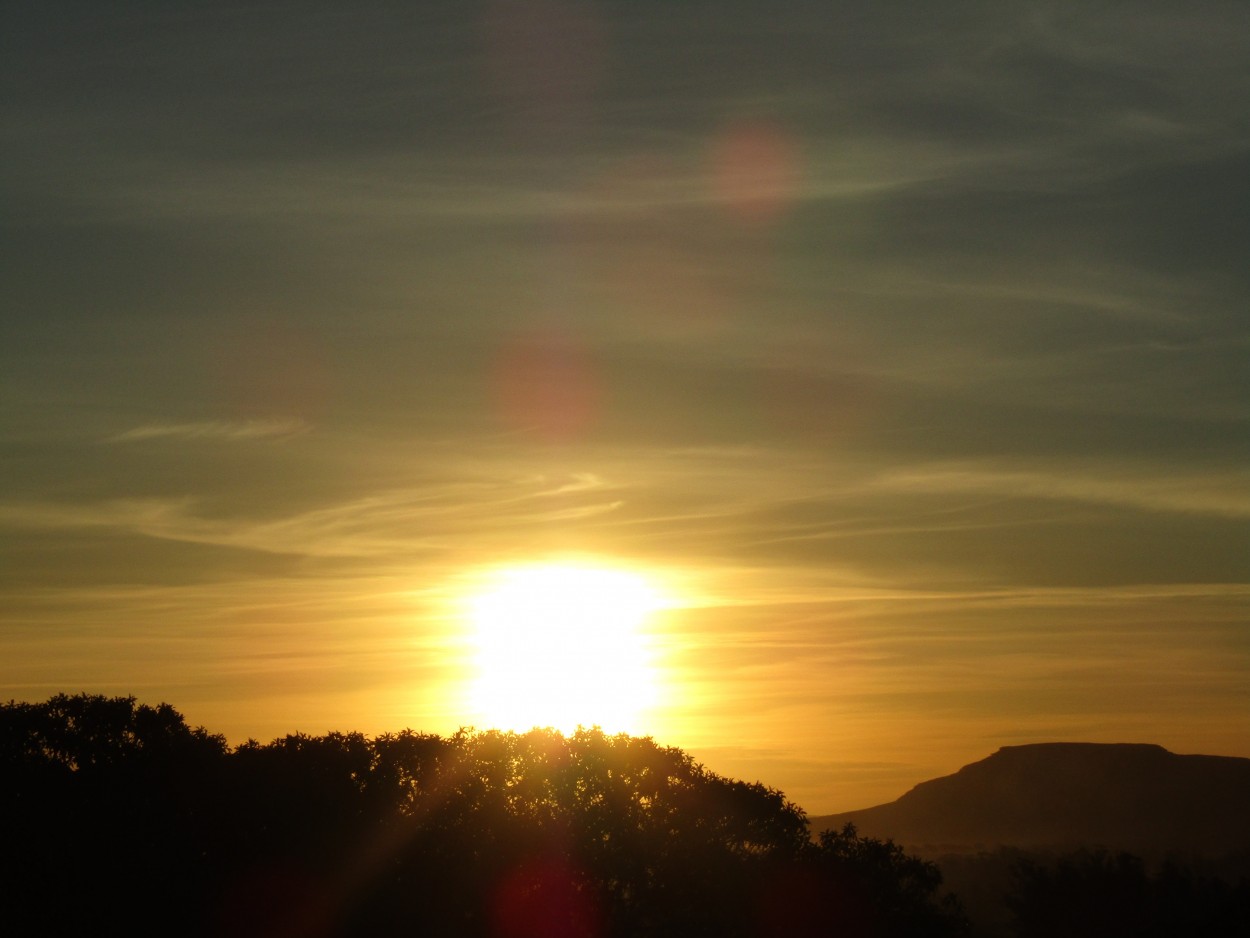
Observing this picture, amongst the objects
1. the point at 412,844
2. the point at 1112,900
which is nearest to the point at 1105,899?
the point at 1112,900

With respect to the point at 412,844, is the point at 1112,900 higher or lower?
lower

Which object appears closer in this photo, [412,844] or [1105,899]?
[412,844]

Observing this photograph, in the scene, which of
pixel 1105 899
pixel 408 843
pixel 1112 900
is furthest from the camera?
pixel 1105 899

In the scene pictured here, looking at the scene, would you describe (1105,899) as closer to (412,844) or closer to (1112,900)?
(1112,900)

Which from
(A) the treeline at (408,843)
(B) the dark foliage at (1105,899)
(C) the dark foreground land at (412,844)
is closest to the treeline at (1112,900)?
(B) the dark foliage at (1105,899)

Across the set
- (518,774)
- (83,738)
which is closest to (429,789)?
(518,774)

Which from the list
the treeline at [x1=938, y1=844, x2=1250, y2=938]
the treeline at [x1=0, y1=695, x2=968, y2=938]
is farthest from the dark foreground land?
the treeline at [x1=938, y1=844, x2=1250, y2=938]

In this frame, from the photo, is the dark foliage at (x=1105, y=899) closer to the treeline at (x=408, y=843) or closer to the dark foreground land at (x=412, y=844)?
the dark foreground land at (x=412, y=844)

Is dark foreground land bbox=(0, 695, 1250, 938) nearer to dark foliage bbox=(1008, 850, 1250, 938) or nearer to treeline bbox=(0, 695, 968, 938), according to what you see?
treeline bbox=(0, 695, 968, 938)

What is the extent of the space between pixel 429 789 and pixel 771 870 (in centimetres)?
1242

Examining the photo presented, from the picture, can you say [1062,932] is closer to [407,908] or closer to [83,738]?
[407,908]

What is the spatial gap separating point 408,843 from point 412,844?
148 mm

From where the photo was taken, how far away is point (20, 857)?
3931cm

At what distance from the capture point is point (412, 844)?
144 ft
